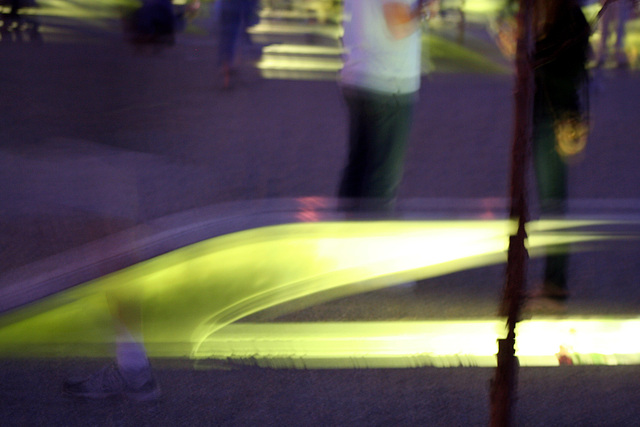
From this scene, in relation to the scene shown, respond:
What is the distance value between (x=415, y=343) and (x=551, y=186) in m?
0.96

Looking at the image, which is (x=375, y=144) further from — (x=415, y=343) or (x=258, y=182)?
(x=258, y=182)

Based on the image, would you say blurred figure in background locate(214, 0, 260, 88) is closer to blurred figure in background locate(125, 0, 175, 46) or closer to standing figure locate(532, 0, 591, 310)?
blurred figure in background locate(125, 0, 175, 46)

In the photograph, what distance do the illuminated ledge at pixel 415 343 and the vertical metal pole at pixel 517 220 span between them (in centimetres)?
114

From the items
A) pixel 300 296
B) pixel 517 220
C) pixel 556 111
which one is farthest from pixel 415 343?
pixel 517 220

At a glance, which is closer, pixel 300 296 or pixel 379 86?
pixel 379 86

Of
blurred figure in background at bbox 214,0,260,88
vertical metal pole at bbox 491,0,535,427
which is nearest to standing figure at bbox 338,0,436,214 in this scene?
vertical metal pole at bbox 491,0,535,427

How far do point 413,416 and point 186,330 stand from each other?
1.19 m

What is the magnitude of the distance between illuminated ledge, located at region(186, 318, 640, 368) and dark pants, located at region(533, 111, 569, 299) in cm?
20

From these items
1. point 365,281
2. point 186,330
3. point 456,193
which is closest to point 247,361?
point 186,330

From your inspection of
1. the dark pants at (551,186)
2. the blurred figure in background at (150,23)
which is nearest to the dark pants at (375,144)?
the dark pants at (551,186)

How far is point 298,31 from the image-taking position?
16969 mm

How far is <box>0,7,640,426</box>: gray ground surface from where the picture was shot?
9.74 ft

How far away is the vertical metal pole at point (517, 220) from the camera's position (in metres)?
1.87

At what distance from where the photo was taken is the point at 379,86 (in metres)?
3.67
